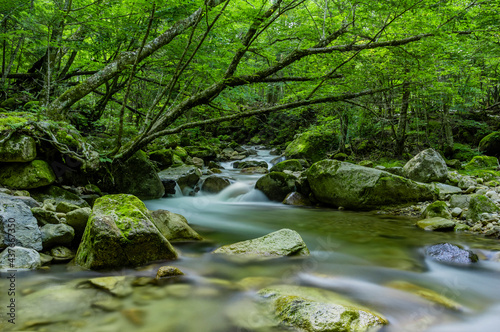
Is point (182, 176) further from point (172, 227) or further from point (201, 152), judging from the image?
point (201, 152)

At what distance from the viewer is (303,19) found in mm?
7180

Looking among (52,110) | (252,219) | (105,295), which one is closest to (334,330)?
(105,295)

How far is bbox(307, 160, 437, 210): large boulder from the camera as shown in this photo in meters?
6.98

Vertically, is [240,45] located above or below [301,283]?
above

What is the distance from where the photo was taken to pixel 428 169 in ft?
25.3

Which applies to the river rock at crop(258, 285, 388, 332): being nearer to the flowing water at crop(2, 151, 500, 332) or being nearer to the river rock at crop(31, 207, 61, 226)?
the flowing water at crop(2, 151, 500, 332)

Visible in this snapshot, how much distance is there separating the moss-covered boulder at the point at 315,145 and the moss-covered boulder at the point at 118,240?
1208 centimetres

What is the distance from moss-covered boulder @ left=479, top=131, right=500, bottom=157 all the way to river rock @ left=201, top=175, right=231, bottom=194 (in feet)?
36.9

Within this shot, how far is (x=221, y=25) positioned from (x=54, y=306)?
5.20m

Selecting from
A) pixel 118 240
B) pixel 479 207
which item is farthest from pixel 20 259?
pixel 479 207

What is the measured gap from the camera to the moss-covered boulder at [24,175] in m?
4.84

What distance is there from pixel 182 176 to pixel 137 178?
1895 mm

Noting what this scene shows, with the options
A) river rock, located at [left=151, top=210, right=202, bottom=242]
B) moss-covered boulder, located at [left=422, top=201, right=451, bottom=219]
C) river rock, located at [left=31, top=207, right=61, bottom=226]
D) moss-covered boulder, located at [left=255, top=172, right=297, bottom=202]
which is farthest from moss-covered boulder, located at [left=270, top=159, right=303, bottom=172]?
river rock, located at [left=31, top=207, right=61, bottom=226]

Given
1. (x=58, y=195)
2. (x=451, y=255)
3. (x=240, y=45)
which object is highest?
(x=240, y=45)
